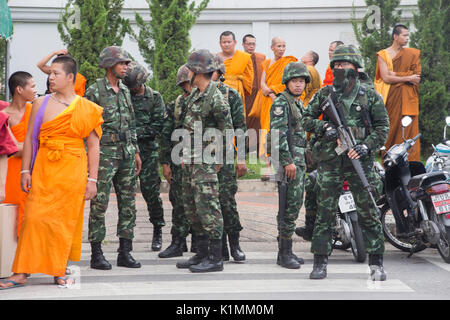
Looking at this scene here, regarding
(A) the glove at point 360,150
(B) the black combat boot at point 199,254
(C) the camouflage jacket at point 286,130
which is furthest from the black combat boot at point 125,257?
(A) the glove at point 360,150

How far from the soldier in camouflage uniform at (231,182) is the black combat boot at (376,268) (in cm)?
145

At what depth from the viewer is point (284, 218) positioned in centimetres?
757

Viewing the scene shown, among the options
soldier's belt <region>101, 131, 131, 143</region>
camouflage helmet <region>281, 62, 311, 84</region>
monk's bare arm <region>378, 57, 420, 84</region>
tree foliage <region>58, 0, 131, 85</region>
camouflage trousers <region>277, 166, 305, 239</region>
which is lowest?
camouflage trousers <region>277, 166, 305, 239</region>

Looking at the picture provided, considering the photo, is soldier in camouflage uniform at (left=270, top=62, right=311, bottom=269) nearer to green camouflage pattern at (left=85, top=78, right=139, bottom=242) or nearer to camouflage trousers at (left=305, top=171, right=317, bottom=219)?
camouflage trousers at (left=305, top=171, right=317, bottom=219)

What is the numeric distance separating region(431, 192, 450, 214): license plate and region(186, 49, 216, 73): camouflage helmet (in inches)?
104

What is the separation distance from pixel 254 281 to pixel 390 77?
19.9ft

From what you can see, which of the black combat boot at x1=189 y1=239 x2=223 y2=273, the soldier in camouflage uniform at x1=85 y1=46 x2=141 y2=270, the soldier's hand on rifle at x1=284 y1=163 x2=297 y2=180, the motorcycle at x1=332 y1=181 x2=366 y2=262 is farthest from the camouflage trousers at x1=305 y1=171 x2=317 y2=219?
the soldier in camouflage uniform at x1=85 y1=46 x2=141 y2=270

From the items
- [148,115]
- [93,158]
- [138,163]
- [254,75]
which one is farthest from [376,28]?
[93,158]

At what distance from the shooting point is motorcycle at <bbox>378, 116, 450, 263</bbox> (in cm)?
772

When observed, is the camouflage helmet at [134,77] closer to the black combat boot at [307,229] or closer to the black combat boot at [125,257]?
the black combat boot at [125,257]

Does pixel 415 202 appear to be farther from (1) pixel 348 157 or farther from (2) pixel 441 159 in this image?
(1) pixel 348 157

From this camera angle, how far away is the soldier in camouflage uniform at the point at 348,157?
22.7 ft

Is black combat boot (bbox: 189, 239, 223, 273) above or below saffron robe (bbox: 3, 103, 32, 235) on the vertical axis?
below
